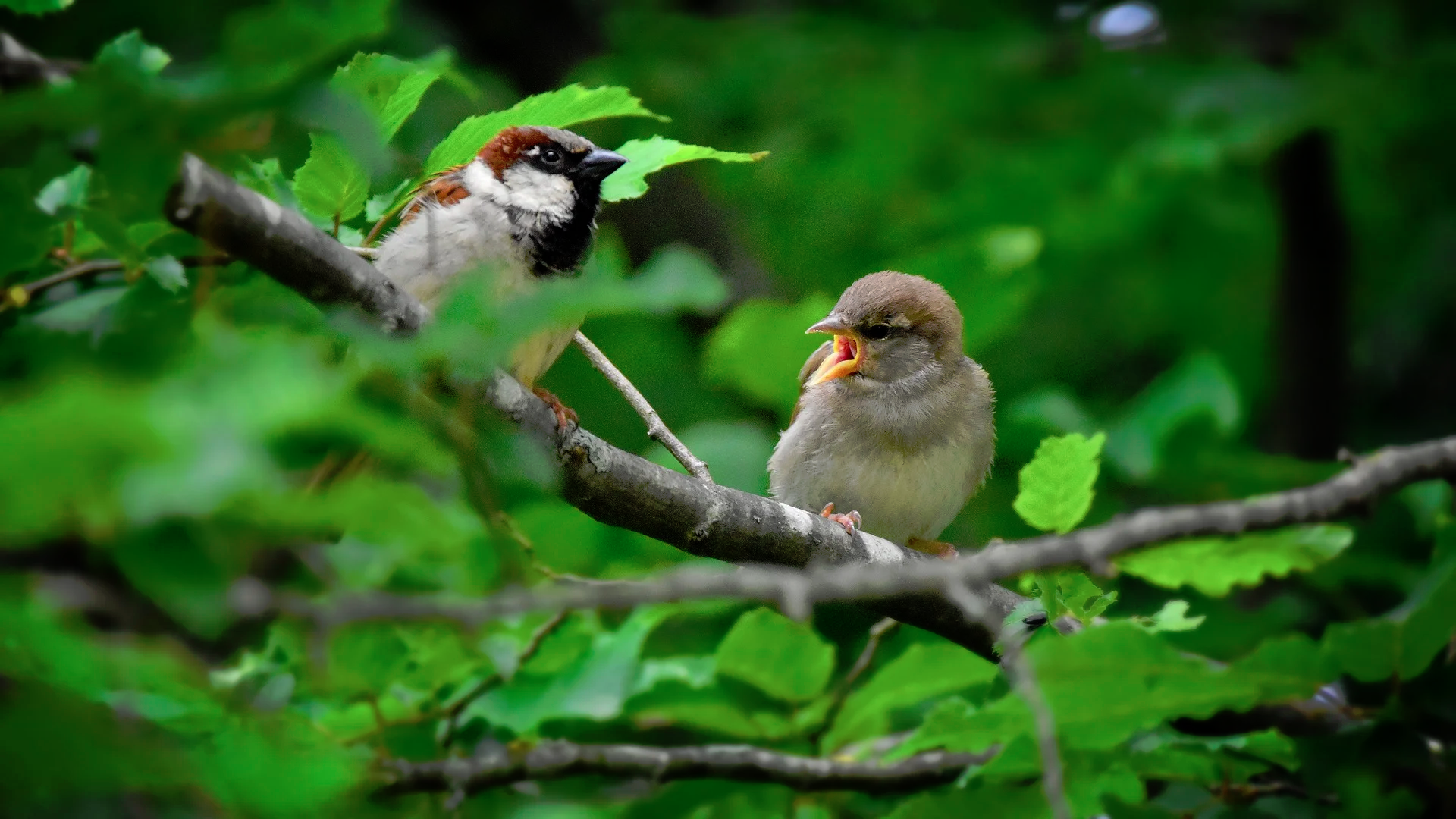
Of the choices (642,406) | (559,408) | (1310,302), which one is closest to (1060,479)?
(642,406)

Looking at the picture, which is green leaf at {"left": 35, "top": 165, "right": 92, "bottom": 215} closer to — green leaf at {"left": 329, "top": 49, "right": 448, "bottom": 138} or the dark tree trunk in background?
green leaf at {"left": 329, "top": 49, "right": 448, "bottom": 138}

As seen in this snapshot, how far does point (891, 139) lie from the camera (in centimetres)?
700

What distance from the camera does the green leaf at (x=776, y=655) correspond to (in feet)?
9.59

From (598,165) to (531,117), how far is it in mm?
1115

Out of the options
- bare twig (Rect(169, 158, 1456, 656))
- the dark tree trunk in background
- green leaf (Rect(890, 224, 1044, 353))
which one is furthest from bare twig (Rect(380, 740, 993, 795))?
the dark tree trunk in background

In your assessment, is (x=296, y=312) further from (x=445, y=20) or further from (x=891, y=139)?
(x=445, y=20)

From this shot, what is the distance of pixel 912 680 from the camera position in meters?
3.05

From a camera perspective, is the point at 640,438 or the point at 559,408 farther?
the point at 640,438

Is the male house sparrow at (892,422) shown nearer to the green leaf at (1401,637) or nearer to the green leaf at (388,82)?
the green leaf at (1401,637)

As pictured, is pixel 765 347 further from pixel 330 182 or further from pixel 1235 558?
pixel 330 182

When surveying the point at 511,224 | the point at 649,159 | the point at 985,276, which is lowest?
the point at 985,276

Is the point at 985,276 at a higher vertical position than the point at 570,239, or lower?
lower

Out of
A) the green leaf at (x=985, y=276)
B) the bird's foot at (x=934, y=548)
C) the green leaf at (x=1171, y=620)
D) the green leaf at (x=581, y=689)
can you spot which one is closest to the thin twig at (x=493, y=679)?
the green leaf at (x=581, y=689)

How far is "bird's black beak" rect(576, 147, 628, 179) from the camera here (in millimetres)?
3406
